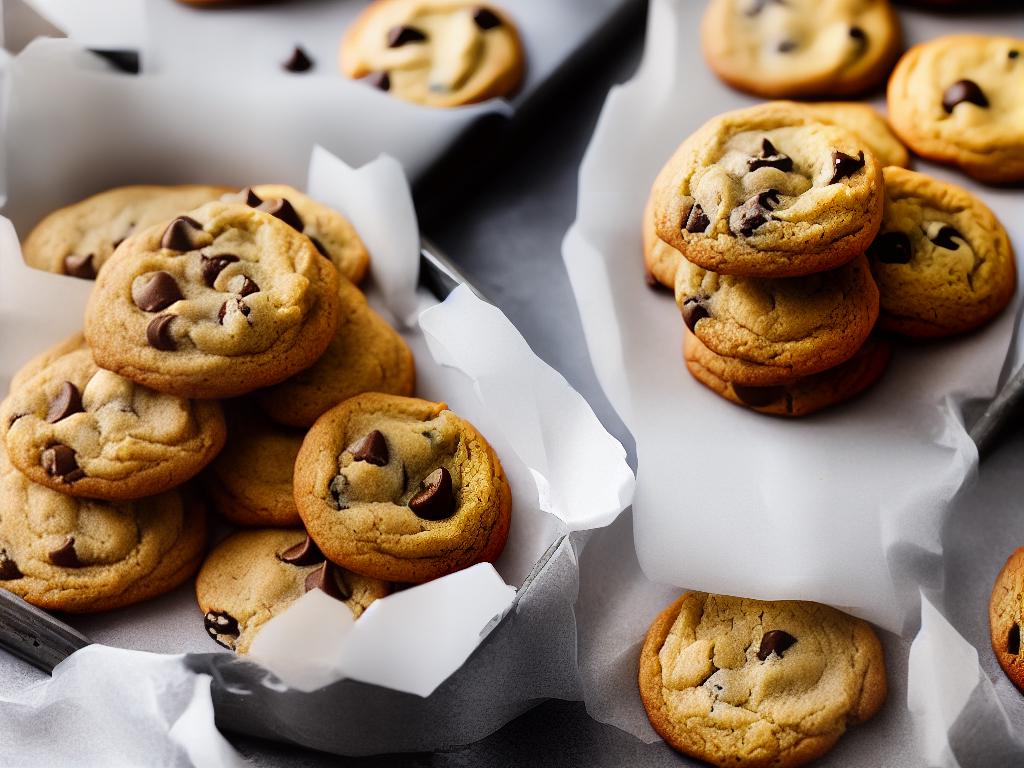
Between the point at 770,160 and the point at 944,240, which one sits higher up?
the point at 770,160

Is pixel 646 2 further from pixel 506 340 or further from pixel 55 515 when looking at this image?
pixel 55 515

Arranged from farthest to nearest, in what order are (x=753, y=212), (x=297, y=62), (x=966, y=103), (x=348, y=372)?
(x=297, y=62), (x=966, y=103), (x=348, y=372), (x=753, y=212)

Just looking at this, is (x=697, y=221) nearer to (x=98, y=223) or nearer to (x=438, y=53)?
(x=438, y=53)

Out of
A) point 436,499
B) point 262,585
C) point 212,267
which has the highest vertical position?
point 212,267

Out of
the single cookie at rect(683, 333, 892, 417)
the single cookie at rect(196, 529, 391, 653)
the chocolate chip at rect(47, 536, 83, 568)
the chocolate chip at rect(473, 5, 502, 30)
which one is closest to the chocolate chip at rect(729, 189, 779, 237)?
the single cookie at rect(683, 333, 892, 417)

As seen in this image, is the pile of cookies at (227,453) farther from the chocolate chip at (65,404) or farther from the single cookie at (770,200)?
the single cookie at (770,200)

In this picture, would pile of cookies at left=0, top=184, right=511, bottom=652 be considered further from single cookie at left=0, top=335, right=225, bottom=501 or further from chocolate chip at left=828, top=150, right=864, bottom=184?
chocolate chip at left=828, top=150, right=864, bottom=184

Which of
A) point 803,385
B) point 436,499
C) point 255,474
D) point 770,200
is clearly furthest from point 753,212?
point 255,474
